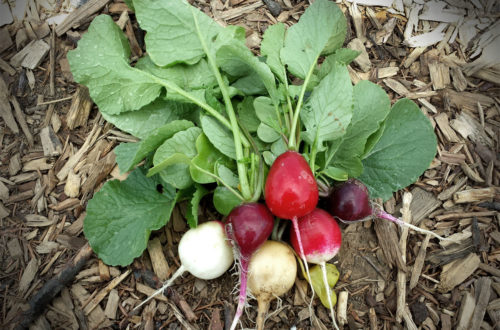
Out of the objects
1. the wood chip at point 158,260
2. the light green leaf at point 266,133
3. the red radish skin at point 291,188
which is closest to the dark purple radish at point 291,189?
the red radish skin at point 291,188

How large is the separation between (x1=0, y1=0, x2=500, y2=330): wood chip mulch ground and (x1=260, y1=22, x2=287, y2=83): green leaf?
12.2 inches

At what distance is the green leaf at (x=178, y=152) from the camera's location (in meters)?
1.75

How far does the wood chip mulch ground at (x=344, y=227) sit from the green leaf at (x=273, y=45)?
31 cm

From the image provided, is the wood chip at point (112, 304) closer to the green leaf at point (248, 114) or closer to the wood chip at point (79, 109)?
the wood chip at point (79, 109)

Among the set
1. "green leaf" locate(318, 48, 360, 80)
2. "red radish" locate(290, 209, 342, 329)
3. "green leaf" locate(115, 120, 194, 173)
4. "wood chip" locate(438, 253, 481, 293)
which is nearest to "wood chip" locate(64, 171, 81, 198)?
"green leaf" locate(115, 120, 194, 173)

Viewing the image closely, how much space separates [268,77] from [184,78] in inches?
19.0

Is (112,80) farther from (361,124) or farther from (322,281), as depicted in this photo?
(322,281)

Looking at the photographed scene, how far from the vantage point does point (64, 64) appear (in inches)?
92.1

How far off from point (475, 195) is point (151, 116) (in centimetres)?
174

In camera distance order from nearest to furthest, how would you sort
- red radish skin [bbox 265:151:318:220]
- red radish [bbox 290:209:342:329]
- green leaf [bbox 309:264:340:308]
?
red radish skin [bbox 265:151:318:220]
red radish [bbox 290:209:342:329]
green leaf [bbox 309:264:340:308]

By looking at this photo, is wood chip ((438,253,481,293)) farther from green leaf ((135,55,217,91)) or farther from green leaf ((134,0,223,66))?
green leaf ((134,0,223,66))

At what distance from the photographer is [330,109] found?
5.85ft

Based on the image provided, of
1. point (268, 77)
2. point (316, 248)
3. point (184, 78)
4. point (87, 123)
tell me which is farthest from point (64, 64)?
point (316, 248)

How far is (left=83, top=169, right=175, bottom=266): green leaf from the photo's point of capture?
1.86 metres
